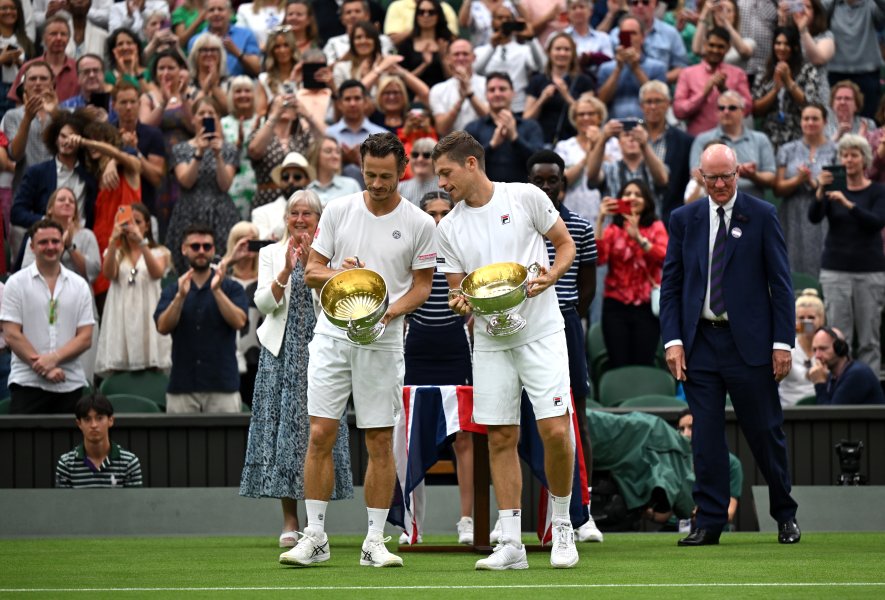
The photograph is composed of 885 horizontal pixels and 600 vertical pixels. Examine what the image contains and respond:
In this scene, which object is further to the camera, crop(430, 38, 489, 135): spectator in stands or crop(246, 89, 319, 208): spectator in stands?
crop(430, 38, 489, 135): spectator in stands

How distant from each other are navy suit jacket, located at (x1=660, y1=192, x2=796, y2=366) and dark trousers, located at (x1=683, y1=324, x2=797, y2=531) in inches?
3.0

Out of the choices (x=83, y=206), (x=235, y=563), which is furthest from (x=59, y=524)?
(x=83, y=206)

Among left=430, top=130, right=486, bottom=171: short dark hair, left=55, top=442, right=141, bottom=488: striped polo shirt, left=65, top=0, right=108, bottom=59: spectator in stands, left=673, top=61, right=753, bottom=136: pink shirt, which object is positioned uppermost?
left=65, top=0, right=108, bottom=59: spectator in stands

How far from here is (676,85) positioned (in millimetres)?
15188

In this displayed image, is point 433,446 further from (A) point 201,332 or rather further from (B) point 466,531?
(A) point 201,332

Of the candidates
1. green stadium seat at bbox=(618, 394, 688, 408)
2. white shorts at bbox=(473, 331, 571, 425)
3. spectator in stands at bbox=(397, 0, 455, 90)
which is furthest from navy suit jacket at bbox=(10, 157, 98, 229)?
white shorts at bbox=(473, 331, 571, 425)

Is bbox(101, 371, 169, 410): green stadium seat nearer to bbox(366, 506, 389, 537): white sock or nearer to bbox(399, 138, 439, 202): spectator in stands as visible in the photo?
bbox(399, 138, 439, 202): spectator in stands

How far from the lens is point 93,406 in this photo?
408 inches

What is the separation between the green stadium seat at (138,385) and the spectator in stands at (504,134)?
3.37 meters

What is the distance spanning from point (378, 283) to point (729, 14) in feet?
30.5

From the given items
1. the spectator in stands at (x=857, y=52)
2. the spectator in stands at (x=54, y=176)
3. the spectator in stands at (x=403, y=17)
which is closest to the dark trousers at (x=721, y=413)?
the spectator in stands at (x=54, y=176)

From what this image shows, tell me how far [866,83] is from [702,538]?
843 cm

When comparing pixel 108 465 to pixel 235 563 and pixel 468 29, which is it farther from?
pixel 468 29

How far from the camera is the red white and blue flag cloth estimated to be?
8398mm
